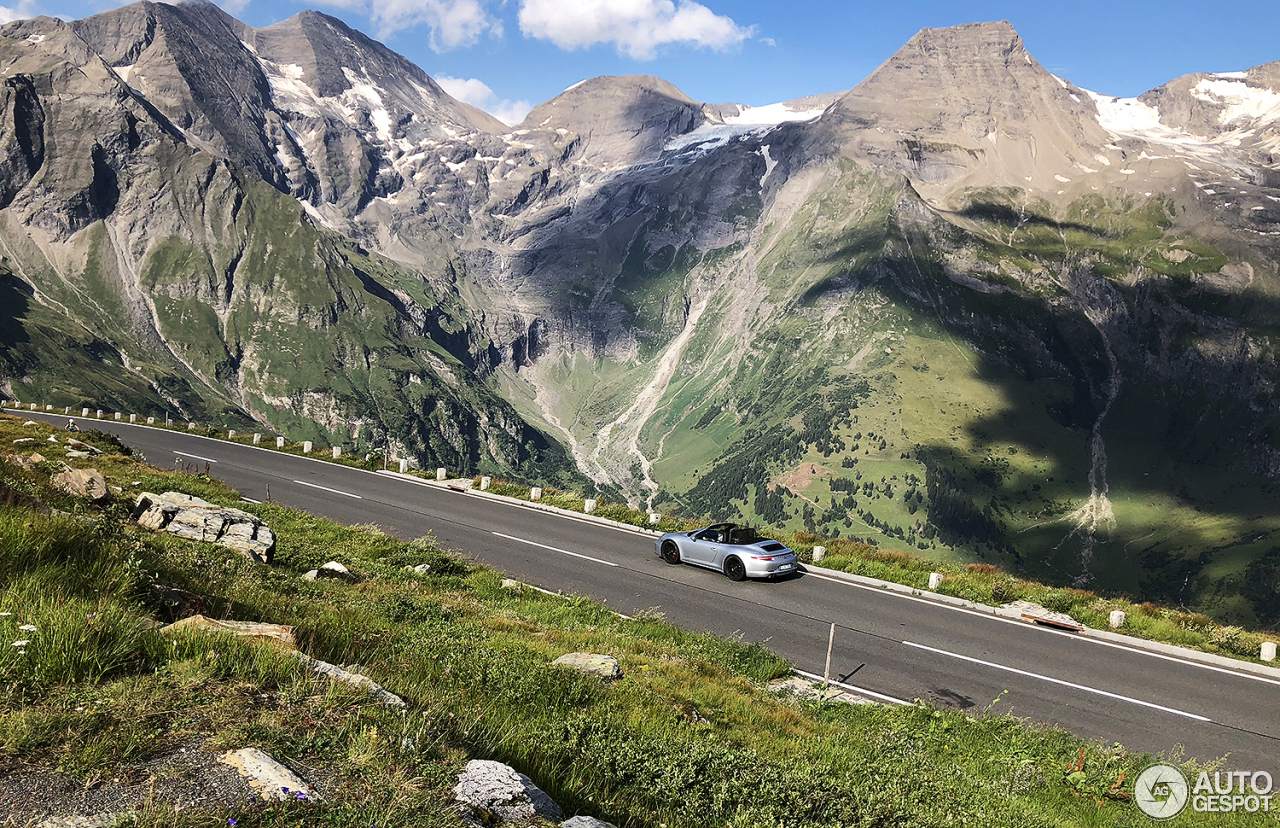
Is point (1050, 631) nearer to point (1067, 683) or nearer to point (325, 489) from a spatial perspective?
point (1067, 683)

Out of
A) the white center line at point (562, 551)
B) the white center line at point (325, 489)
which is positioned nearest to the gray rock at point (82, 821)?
the white center line at point (562, 551)

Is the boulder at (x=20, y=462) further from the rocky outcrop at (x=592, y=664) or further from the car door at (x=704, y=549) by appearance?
the car door at (x=704, y=549)

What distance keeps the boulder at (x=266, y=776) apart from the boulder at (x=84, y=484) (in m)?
13.4

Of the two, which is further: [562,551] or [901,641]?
[562,551]

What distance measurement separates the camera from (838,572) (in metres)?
24.5

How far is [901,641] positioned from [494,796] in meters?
15.9

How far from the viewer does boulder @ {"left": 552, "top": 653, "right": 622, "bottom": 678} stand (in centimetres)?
995

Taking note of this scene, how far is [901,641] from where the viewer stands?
706 inches

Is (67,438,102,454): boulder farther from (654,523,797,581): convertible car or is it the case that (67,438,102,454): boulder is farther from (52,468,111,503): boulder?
(654,523,797,581): convertible car

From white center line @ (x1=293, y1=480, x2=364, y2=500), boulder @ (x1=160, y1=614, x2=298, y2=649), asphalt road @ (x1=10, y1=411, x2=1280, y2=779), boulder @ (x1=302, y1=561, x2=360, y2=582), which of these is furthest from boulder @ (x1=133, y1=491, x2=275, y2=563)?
white center line @ (x1=293, y1=480, x2=364, y2=500)

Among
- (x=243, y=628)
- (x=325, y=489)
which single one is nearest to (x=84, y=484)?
(x=243, y=628)

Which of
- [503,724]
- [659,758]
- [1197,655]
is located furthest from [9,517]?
[1197,655]

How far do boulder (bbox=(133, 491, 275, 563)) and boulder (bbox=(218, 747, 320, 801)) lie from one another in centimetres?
1146

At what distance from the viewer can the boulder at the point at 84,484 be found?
1470cm
